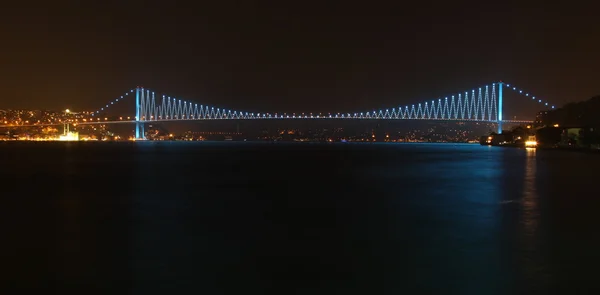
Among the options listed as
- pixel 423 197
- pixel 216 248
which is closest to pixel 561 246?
pixel 216 248

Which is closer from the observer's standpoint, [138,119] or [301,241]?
[301,241]

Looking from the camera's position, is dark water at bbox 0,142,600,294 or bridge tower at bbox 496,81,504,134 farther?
bridge tower at bbox 496,81,504,134

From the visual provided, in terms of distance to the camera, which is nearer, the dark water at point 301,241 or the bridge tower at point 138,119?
the dark water at point 301,241

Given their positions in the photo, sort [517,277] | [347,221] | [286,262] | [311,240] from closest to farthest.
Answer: [517,277]
[286,262]
[311,240]
[347,221]

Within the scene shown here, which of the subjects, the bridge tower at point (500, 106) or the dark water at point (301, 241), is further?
the bridge tower at point (500, 106)

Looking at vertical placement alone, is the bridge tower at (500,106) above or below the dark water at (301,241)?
above

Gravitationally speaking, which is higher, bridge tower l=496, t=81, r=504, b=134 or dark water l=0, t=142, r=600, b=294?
bridge tower l=496, t=81, r=504, b=134

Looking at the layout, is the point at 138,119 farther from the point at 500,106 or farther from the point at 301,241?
the point at 301,241

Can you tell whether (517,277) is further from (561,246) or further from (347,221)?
(347,221)

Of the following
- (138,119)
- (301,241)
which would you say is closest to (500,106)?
(138,119)

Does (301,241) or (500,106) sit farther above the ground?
(500,106)

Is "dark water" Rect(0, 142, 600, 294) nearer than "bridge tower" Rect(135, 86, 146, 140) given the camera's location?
Yes
